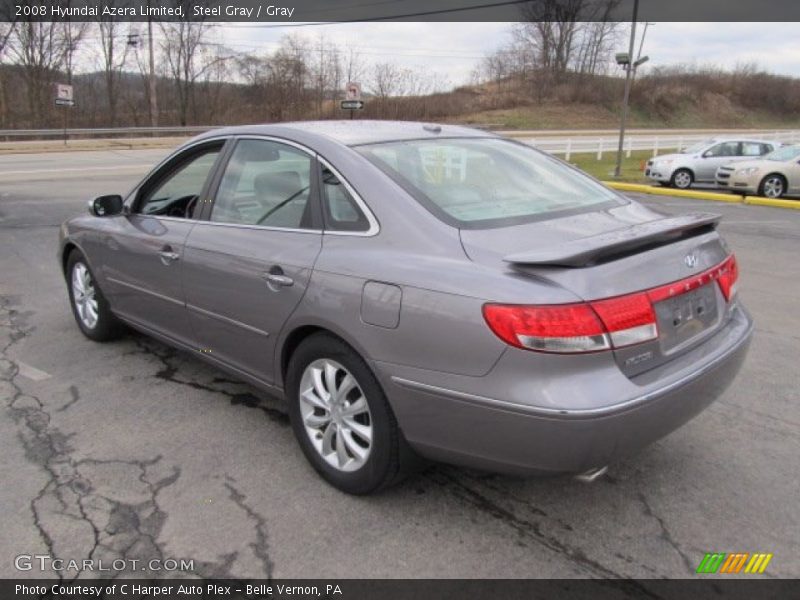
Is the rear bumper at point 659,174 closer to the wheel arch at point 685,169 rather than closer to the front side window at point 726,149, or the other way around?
the wheel arch at point 685,169

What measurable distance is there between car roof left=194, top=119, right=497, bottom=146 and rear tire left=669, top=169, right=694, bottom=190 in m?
16.3

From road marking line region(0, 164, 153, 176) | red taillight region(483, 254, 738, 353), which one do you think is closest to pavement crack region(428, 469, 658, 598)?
red taillight region(483, 254, 738, 353)

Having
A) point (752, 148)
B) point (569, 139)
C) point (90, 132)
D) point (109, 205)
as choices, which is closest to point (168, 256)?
point (109, 205)

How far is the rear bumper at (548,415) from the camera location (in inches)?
90.6

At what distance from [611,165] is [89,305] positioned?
74.7 feet

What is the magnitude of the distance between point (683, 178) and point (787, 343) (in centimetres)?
1463

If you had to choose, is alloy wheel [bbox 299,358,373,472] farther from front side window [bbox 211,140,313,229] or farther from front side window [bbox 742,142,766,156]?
front side window [bbox 742,142,766,156]

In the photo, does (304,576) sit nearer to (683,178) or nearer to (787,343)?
(787,343)

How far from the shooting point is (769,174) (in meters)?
16.0

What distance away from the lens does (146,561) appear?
259 centimetres

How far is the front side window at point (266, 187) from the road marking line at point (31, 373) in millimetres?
1833

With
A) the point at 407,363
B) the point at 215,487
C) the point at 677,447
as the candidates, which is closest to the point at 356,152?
the point at 407,363

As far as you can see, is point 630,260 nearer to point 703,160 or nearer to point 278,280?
point 278,280

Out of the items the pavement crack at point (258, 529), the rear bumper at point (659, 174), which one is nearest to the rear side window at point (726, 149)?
the rear bumper at point (659, 174)
